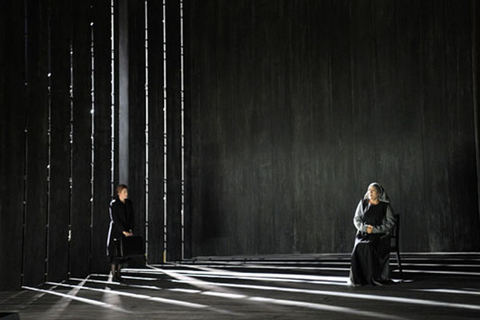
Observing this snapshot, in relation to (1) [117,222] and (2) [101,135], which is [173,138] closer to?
(2) [101,135]

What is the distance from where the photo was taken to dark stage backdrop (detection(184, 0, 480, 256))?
896 cm

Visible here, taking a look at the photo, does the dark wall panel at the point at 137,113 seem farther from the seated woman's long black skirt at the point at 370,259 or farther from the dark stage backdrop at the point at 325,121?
the seated woman's long black skirt at the point at 370,259

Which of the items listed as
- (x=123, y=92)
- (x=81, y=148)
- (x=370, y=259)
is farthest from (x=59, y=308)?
(x=123, y=92)

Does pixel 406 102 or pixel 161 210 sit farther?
pixel 161 210

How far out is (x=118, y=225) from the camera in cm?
724

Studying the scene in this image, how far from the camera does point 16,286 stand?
6.57m

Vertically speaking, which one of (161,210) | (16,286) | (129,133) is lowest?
(16,286)

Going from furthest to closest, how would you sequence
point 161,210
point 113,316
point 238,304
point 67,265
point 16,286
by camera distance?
point 161,210
point 67,265
point 16,286
point 238,304
point 113,316

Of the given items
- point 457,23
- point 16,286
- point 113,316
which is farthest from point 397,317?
point 457,23

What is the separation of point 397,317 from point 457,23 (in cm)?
613

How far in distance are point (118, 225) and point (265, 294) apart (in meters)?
2.41

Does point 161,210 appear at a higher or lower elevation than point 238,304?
higher

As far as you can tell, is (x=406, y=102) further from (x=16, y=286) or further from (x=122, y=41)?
(x=16, y=286)

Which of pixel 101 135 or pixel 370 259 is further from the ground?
pixel 101 135
